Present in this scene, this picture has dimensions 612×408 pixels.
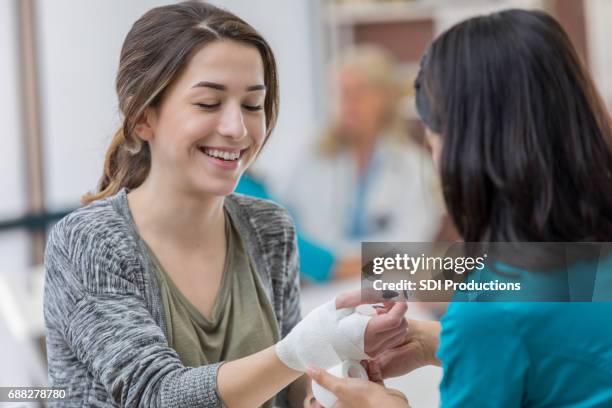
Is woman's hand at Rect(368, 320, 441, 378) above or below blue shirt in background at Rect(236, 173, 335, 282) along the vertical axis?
above

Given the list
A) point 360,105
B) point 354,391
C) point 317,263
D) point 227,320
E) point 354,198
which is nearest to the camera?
point 354,391

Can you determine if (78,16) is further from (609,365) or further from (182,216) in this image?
(609,365)

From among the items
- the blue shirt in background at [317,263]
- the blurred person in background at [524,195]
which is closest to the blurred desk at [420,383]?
the blurred person in background at [524,195]

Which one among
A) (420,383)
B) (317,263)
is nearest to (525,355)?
(420,383)

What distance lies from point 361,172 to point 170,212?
6.81 ft

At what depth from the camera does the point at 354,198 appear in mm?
2994

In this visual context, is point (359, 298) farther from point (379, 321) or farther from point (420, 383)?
point (420, 383)

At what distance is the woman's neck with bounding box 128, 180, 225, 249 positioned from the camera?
96 centimetres

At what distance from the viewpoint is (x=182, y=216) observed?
38.6 inches

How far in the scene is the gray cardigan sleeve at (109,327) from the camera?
84cm

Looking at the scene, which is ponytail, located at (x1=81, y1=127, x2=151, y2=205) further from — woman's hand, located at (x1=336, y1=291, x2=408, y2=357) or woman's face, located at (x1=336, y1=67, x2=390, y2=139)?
woman's face, located at (x1=336, y1=67, x2=390, y2=139)

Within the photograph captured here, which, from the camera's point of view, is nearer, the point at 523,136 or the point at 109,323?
the point at 523,136

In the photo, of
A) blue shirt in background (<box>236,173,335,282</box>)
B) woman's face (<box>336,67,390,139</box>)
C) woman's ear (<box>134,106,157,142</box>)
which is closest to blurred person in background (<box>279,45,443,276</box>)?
woman's face (<box>336,67,390,139</box>)

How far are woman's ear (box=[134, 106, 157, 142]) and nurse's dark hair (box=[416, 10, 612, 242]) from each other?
340 millimetres
